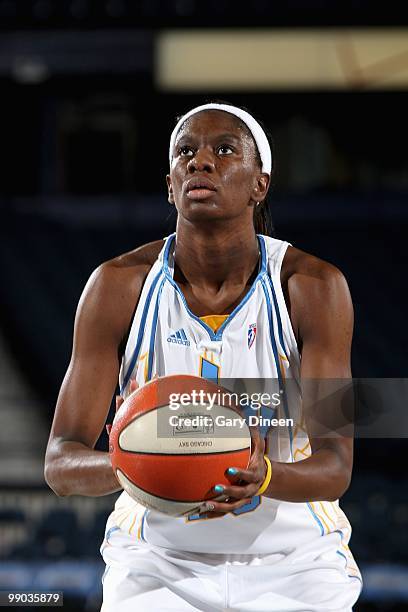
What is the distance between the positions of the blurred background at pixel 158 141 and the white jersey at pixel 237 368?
4848 mm

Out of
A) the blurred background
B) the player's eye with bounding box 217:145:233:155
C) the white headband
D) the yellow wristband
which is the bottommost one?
the yellow wristband

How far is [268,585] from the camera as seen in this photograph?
95.1 inches

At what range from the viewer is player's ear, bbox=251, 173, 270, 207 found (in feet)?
8.95

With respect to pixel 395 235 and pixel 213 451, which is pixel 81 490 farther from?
pixel 395 235

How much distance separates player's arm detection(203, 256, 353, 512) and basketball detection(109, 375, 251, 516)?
166 mm

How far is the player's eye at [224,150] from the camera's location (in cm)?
259

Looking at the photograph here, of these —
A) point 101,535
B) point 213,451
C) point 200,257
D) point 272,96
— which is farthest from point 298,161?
point 213,451

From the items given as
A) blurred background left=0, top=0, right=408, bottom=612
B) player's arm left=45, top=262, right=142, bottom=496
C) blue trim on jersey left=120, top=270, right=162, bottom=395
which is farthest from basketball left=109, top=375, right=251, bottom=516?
blurred background left=0, top=0, right=408, bottom=612

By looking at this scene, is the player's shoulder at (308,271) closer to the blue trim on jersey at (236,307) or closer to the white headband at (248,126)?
the blue trim on jersey at (236,307)

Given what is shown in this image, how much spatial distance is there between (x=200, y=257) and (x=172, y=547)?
2.53ft

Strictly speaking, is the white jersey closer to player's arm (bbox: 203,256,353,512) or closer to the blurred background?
player's arm (bbox: 203,256,353,512)

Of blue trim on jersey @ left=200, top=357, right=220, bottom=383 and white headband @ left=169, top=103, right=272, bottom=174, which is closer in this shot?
blue trim on jersey @ left=200, top=357, right=220, bottom=383

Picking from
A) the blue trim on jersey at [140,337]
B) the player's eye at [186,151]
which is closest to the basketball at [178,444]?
the blue trim on jersey at [140,337]

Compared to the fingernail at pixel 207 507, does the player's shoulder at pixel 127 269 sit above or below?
above
